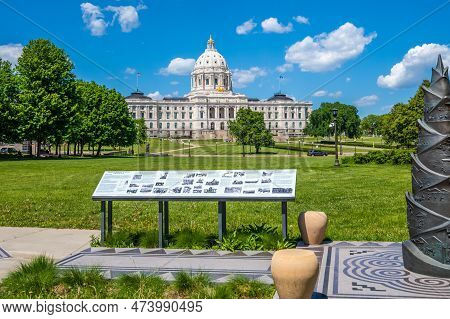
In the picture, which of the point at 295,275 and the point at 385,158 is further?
the point at 385,158

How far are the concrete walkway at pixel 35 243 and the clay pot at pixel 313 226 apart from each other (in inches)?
183

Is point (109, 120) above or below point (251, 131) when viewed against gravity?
above

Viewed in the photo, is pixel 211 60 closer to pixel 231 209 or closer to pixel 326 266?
pixel 231 209

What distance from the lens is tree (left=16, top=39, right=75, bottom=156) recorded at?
47.3 metres

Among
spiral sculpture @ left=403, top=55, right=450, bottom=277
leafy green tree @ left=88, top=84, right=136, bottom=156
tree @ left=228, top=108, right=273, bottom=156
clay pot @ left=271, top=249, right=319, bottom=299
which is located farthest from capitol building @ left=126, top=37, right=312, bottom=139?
clay pot @ left=271, top=249, right=319, bottom=299

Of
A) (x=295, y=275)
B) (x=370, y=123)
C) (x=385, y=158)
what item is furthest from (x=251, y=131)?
(x=370, y=123)

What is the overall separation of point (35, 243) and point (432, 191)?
8217mm

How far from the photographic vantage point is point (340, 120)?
114 metres

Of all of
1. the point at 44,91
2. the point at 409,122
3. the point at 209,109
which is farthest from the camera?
the point at 209,109

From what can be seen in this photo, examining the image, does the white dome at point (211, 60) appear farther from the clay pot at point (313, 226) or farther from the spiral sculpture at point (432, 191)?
the spiral sculpture at point (432, 191)

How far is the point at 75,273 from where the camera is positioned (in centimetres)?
761

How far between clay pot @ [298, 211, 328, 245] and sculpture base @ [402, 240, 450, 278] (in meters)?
2.35

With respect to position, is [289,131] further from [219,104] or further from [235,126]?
[235,126]

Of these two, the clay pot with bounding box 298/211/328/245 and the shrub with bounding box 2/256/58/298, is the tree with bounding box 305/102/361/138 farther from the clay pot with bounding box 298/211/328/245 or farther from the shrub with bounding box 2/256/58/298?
the shrub with bounding box 2/256/58/298
